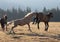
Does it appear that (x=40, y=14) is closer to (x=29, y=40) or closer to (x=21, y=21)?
(x=21, y=21)

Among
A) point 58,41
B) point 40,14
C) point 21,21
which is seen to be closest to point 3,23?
point 21,21

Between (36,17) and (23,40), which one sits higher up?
(36,17)

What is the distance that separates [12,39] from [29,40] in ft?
4.37

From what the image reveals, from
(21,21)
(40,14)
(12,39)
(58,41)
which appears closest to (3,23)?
(21,21)

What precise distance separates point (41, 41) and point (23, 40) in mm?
1357

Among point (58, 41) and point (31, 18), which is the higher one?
point (31, 18)

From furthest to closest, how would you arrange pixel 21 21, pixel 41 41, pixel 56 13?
pixel 56 13 < pixel 21 21 < pixel 41 41

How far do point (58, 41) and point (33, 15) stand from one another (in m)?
5.53

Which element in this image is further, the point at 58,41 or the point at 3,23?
the point at 3,23

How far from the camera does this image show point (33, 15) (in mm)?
24547

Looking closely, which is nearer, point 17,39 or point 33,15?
point 17,39

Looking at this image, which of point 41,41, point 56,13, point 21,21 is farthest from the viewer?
point 56,13

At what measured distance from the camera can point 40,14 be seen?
1003 inches

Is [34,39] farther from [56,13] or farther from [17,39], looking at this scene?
[56,13]
